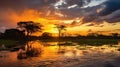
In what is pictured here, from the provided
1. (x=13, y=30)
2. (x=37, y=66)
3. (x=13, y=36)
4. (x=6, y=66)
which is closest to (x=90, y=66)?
(x=37, y=66)

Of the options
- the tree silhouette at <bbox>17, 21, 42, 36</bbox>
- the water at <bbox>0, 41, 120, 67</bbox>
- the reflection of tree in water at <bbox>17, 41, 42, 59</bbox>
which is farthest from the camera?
the tree silhouette at <bbox>17, 21, 42, 36</bbox>

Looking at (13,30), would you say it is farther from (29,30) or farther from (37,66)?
(37,66)

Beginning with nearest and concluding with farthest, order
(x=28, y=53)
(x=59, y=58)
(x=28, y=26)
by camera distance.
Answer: (x=59, y=58) < (x=28, y=53) < (x=28, y=26)

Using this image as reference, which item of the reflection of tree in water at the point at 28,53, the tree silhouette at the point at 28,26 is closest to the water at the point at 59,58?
the reflection of tree in water at the point at 28,53

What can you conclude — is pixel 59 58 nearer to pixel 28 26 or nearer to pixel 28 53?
pixel 28 53

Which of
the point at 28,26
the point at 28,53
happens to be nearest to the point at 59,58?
the point at 28,53

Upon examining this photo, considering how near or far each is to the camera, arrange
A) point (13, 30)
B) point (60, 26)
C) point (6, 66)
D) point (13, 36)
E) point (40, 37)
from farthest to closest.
A: point (40, 37) < point (60, 26) < point (13, 30) < point (13, 36) < point (6, 66)

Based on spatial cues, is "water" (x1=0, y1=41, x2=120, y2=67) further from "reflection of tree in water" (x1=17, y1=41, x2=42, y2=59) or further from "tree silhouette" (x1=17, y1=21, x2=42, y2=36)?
"tree silhouette" (x1=17, y1=21, x2=42, y2=36)

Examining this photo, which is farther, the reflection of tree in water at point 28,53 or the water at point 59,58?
the reflection of tree in water at point 28,53

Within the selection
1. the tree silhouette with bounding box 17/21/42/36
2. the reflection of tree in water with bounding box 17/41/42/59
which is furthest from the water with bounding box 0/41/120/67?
the tree silhouette with bounding box 17/21/42/36

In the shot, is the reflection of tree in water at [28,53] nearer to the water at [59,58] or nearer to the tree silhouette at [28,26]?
the water at [59,58]

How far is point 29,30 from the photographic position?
453 feet

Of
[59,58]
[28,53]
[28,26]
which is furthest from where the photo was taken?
[28,26]

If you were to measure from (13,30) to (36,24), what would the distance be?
1391 centimetres
